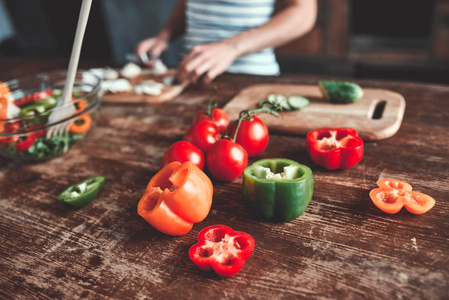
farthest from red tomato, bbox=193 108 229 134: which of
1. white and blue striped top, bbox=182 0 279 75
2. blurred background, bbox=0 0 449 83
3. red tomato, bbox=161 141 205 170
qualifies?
blurred background, bbox=0 0 449 83

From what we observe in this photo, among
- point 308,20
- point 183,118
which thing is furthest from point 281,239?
point 308,20

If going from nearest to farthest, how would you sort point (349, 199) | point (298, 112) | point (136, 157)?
point (349, 199), point (136, 157), point (298, 112)

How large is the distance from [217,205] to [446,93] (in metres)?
1.12

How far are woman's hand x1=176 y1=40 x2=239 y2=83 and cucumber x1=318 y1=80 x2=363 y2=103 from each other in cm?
57

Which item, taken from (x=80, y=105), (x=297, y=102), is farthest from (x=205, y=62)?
(x=80, y=105)

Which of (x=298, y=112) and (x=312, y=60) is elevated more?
(x=298, y=112)

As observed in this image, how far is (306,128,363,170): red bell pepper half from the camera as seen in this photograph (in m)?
1.02

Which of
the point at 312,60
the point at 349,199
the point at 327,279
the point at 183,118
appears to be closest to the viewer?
the point at 327,279

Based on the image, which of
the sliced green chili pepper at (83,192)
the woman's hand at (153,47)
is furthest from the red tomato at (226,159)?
the woman's hand at (153,47)

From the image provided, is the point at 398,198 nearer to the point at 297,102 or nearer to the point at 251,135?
the point at 251,135

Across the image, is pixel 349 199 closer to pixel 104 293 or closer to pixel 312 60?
pixel 104 293

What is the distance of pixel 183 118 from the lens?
4.97ft

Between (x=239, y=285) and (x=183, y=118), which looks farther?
(x=183, y=118)

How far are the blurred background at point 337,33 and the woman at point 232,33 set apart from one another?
6.87 ft
